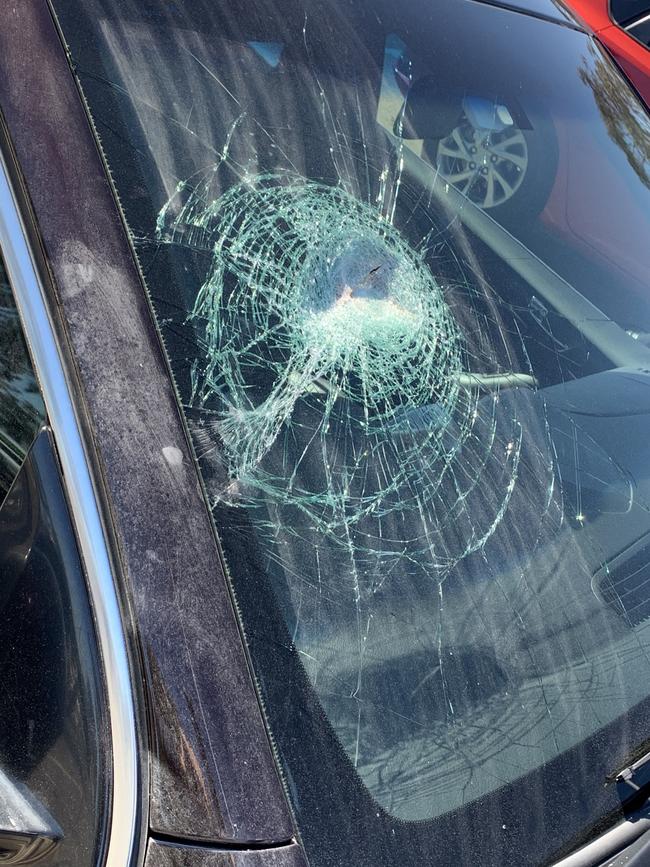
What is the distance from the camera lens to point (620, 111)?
2.29 m

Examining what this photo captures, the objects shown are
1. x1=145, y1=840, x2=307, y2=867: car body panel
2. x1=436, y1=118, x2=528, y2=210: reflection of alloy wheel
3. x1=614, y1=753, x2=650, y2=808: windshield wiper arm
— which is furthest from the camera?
x1=436, y1=118, x2=528, y2=210: reflection of alloy wheel

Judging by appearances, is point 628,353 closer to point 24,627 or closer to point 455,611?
point 455,611

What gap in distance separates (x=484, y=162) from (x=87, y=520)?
1.18 metres

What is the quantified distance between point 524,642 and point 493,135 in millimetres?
1131

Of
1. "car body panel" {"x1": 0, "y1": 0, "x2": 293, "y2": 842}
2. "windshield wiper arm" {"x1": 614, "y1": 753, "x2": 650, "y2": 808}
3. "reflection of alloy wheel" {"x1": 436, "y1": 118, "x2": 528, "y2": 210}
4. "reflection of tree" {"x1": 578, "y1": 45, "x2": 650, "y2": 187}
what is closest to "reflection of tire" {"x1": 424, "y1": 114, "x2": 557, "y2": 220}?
"reflection of alloy wheel" {"x1": 436, "y1": 118, "x2": 528, "y2": 210}

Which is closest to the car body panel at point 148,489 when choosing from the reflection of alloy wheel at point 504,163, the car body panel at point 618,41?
the reflection of alloy wheel at point 504,163

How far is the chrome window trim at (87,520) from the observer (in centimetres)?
108

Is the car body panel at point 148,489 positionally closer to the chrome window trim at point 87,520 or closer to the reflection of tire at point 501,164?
the chrome window trim at point 87,520

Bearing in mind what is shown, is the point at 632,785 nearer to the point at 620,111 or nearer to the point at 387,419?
the point at 387,419

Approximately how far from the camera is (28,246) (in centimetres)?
126

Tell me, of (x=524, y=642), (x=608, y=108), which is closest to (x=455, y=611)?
(x=524, y=642)

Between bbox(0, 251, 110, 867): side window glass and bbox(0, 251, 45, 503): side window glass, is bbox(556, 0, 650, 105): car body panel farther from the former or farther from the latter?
bbox(0, 251, 110, 867): side window glass

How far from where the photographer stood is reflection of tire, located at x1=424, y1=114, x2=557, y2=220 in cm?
180

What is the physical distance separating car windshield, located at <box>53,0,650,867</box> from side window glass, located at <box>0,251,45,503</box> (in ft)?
0.62
